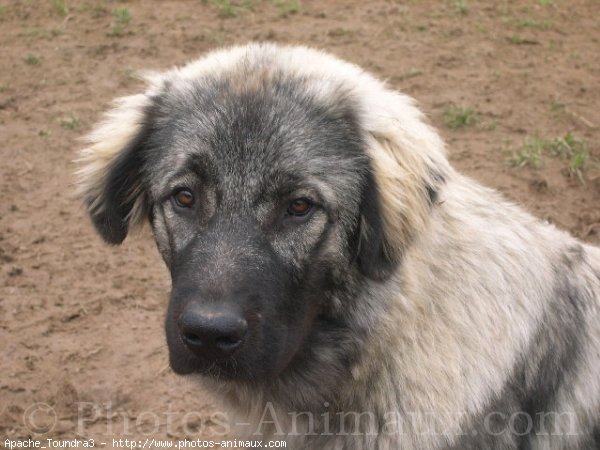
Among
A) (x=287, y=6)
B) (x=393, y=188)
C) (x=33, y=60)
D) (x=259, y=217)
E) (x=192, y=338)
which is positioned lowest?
(x=33, y=60)

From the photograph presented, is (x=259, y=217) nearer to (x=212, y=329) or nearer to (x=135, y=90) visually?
(x=212, y=329)

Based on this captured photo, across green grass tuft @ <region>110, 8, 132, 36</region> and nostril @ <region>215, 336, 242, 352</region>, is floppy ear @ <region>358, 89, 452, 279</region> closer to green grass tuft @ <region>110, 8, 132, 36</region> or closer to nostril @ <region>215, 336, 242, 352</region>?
nostril @ <region>215, 336, 242, 352</region>

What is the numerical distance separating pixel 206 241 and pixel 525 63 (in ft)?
20.5

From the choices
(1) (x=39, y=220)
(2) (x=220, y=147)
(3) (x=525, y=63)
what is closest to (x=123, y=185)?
(2) (x=220, y=147)

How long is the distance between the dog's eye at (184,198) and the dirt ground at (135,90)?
4.32 ft

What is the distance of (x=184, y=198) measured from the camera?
298 centimetres

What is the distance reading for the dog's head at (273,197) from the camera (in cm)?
274

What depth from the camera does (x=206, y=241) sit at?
2.81 metres

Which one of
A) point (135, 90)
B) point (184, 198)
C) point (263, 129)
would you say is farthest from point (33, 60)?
point (263, 129)

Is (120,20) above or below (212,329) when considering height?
below

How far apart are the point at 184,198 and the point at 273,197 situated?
0.39m

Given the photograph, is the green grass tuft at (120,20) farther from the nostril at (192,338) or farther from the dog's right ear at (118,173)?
the nostril at (192,338)

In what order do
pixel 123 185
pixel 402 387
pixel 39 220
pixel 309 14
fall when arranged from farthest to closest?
pixel 309 14
pixel 39 220
pixel 123 185
pixel 402 387

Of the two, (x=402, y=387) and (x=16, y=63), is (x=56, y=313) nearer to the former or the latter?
(x=402, y=387)
